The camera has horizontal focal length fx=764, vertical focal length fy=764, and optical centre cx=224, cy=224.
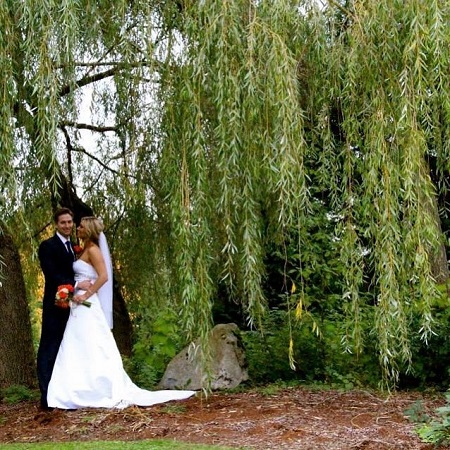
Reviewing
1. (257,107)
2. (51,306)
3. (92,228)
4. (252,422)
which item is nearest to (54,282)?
(51,306)

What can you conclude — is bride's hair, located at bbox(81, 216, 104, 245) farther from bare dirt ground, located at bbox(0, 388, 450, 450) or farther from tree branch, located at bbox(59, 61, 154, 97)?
bare dirt ground, located at bbox(0, 388, 450, 450)

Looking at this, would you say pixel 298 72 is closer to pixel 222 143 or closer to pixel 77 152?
pixel 222 143

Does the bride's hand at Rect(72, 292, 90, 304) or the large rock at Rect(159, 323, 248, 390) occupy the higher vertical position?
the bride's hand at Rect(72, 292, 90, 304)

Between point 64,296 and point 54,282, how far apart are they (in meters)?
0.23

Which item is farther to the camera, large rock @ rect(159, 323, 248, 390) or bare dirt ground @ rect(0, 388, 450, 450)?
large rock @ rect(159, 323, 248, 390)

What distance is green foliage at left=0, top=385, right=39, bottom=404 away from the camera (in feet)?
21.5

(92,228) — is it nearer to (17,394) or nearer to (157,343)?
(17,394)

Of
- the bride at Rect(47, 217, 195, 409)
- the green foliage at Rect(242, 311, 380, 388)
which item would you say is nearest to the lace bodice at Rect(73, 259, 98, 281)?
the bride at Rect(47, 217, 195, 409)

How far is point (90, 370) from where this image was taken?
19.1 ft

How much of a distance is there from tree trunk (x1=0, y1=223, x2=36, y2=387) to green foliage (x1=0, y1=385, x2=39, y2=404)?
0.72ft

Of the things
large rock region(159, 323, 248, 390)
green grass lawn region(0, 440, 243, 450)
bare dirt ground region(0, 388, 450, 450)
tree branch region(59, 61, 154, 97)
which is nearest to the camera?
green grass lawn region(0, 440, 243, 450)

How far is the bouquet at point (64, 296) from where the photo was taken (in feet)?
18.9

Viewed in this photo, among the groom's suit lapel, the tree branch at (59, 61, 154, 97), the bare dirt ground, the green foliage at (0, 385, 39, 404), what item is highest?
the tree branch at (59, 61, 154, 97)

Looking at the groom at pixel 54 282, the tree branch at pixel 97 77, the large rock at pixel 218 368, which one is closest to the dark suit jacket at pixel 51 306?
the groom at pixel 54 282
